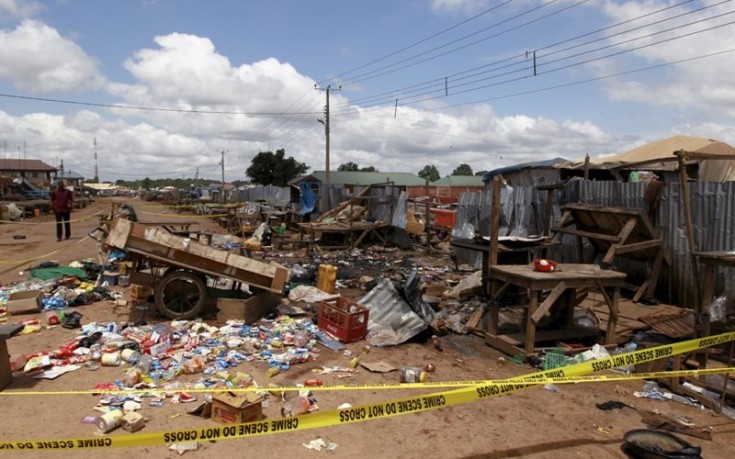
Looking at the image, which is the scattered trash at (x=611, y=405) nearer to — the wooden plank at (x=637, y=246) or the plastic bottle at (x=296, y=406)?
the plastic bottle at (x=296, y=406)

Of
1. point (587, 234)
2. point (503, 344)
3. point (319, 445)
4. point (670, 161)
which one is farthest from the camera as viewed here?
point (670, 161)

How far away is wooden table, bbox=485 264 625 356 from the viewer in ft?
18.4

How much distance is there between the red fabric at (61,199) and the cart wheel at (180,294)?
10.2 metres

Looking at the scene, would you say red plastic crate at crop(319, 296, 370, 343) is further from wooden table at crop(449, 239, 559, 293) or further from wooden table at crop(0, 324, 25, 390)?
wooden table at crop(0, 324, 25, 390)

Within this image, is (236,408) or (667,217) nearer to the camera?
(236,408)

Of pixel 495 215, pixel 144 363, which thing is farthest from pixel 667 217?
pixel 144 363

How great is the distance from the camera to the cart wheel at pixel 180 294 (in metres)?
6.93

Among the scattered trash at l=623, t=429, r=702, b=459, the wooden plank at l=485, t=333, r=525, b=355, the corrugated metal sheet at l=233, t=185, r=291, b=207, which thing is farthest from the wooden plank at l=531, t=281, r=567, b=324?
the corrugated metal sheet at l=233, t=185, r=291, b=207

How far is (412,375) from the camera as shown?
5137 millimetres

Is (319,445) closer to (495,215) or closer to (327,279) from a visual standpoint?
(495,215)

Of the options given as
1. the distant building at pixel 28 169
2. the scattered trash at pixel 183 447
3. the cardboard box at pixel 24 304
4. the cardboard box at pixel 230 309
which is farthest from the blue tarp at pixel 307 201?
the distant building at pixel 28 169

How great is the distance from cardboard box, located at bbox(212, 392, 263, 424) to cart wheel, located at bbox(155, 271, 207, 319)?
3.18m

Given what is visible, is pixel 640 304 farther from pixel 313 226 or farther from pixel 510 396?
pixel 313 226

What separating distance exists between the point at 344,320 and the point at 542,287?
2587 millimetres
